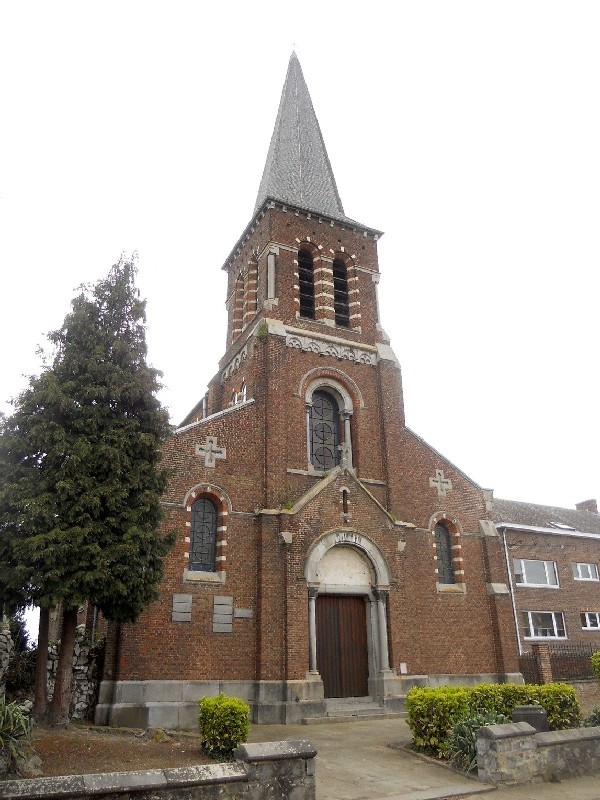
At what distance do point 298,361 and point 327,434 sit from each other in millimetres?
2717

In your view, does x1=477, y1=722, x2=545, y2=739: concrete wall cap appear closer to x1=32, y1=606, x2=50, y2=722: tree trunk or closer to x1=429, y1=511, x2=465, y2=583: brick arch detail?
x1=32, y1=606, x2=50, y2=722: tree trunk

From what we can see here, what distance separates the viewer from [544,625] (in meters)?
27.9

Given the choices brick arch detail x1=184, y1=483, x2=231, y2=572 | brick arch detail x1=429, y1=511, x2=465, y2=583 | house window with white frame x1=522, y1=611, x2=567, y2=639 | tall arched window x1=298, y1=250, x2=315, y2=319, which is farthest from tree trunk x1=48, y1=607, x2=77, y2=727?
house window with white frame x1=522, y1=611, x2=567, y2=639

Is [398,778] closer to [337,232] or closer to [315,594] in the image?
[315,594]

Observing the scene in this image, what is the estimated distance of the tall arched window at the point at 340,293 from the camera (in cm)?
2427

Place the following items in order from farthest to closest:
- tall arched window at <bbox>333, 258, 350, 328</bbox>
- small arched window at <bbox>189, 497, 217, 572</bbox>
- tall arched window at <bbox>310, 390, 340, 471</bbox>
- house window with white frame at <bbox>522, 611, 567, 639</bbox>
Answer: house window with white frame at <bbox>522, 611, 567, 639</bbox> < tall arched window at <bbox>333, 258, 350, 328</bbox> < tall arched window at <bbox>310, 390, 340, 471</bbox> < small arched window at <bbox>189, 497, 217, 572</bbox>

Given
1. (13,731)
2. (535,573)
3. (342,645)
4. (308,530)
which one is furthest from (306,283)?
(13,731)

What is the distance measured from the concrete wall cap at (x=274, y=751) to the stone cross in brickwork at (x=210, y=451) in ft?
36.0

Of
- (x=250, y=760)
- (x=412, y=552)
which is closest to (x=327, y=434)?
(x=412, y=552)

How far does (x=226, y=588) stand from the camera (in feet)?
59.2

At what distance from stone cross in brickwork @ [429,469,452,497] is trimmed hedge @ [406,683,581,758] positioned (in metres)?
9.73

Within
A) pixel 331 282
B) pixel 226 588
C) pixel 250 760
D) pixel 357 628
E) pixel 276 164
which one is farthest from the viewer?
pixel 276 164

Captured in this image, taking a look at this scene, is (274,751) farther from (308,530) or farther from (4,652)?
(4,652)

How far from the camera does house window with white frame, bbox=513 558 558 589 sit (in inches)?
1109
